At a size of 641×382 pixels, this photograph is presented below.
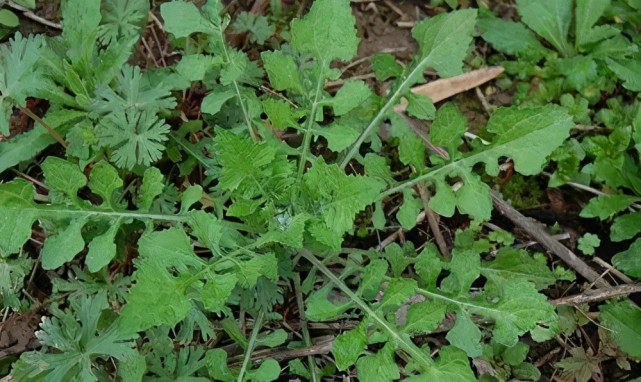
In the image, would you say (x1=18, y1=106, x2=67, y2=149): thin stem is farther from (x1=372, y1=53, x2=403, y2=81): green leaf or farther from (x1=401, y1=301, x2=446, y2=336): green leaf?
(x1=401, y1=301, x2=446, y2=336): green leaf

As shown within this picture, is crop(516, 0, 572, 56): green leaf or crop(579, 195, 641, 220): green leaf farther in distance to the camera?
crop(516, 0, 572, 56): green leaf

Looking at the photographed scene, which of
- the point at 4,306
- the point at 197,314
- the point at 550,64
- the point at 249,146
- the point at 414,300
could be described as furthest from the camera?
the point at 550,64

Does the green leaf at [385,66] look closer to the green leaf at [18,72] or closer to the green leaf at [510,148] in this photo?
the green leaf at [510,148]

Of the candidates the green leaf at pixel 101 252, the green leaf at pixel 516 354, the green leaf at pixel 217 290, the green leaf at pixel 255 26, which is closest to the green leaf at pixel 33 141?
the green leaf at pixel 101 252

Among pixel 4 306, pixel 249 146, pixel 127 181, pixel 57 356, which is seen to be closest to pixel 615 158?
pixel 249 146

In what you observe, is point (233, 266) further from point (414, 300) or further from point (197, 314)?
point (414, 300)

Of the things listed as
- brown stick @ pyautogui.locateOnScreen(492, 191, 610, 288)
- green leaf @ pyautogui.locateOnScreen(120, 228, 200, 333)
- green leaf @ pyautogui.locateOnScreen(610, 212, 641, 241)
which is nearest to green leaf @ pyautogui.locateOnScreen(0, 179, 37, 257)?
green leaf @ pyautogui.locateOnScreen(120, 228, 200, 333)

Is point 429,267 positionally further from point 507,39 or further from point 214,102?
point 507,39
